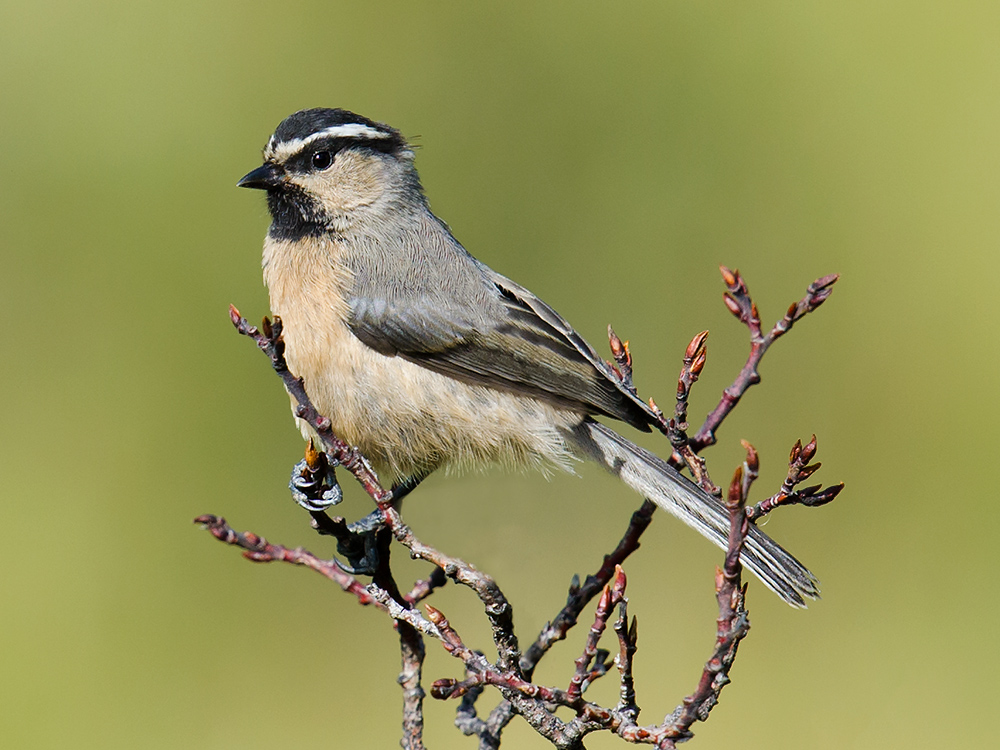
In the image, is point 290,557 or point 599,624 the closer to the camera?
point 599,624

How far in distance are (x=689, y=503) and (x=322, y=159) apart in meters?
1.86

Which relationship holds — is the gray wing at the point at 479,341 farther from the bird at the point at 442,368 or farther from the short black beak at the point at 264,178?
the short black beak at the point at 264,178

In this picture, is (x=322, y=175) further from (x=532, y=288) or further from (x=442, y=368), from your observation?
(x=532, y=288)

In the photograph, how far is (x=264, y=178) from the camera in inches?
148

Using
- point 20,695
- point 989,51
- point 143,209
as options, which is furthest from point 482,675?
point 989,51

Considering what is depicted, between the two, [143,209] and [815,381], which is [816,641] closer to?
[815,381]

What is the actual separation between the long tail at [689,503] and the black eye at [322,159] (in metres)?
1.38

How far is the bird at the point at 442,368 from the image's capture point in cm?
347

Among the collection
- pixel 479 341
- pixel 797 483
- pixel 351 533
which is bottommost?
pixel 351 533

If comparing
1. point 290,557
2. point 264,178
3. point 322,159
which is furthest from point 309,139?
point 290,557

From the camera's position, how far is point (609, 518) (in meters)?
5.32

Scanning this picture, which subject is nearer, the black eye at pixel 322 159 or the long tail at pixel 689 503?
the long tail at pixel 689 503

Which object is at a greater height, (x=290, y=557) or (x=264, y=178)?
(x=264, y=178)

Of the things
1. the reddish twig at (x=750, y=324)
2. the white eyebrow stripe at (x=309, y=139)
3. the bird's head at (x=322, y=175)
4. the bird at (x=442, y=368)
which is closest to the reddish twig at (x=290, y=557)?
the bird at (x=442, y=368)
